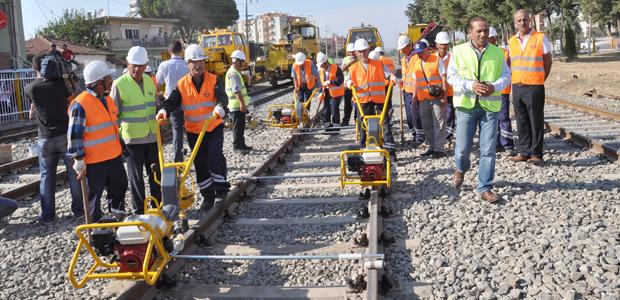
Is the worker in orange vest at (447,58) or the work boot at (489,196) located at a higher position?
the worker in orange vest at (447,58)

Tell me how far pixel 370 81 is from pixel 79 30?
5429cm

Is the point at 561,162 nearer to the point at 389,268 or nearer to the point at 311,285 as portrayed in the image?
the point at 389,268

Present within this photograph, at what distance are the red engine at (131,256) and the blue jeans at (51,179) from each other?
2.46 m

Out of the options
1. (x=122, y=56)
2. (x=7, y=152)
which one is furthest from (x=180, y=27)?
(x=7, y=152)

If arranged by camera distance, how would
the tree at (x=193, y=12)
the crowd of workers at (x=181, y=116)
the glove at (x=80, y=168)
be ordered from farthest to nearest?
the tree at (x=193, y=12) → the crowd of workers at (x=181, y=116) → the glove at (x=80, y=168)

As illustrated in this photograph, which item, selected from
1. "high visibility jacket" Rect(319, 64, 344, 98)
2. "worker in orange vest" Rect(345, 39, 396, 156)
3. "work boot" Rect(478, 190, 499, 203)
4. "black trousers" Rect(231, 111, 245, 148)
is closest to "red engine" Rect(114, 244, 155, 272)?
"work boot" Rect(478, 190, 499, 203)

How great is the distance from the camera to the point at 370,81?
8.09 metres

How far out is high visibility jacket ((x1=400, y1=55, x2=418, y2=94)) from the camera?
8.42 metres

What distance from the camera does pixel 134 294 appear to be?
372cm

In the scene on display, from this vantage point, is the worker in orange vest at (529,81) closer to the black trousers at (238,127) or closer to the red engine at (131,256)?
the black trousers at (238,127)

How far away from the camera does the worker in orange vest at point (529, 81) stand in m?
6.86

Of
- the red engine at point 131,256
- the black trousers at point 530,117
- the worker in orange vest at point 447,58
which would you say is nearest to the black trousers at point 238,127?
the worker in orange vest at point 447,58

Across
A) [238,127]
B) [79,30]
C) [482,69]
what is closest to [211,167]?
[482,69]

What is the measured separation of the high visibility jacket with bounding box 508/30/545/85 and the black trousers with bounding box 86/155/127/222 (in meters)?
5.01
